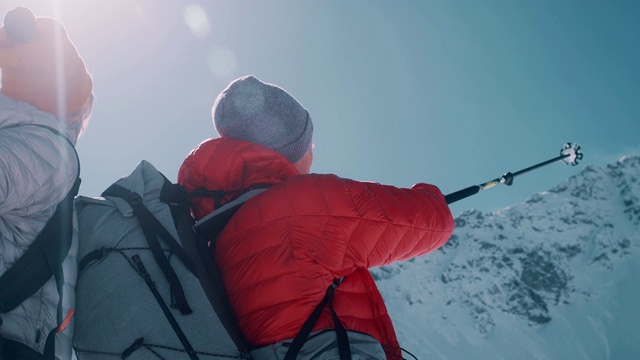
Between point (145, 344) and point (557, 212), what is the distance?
18480 cm

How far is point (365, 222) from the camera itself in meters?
2.77

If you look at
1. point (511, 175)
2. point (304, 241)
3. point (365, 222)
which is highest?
point (511, 175)

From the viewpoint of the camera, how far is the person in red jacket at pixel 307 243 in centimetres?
261

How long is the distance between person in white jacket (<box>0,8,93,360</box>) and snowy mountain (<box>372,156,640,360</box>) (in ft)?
376

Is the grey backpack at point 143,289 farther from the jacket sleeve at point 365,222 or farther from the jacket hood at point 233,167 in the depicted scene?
the jacket sleeve at point 365,222

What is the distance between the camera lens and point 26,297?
233cm

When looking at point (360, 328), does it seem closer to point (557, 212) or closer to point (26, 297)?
point (26, 297)

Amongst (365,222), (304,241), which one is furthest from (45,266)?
(365,222)

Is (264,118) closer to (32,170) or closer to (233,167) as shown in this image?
(233,167)

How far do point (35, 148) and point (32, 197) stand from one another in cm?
20

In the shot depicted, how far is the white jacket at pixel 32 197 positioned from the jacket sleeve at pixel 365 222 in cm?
110

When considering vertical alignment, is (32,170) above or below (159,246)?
below

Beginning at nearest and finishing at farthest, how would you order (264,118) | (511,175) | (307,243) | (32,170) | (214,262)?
(32,170) < (307,243) < (214,262) < (264,118) < (511,175)

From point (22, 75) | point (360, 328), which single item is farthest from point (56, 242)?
point (360, 328)
